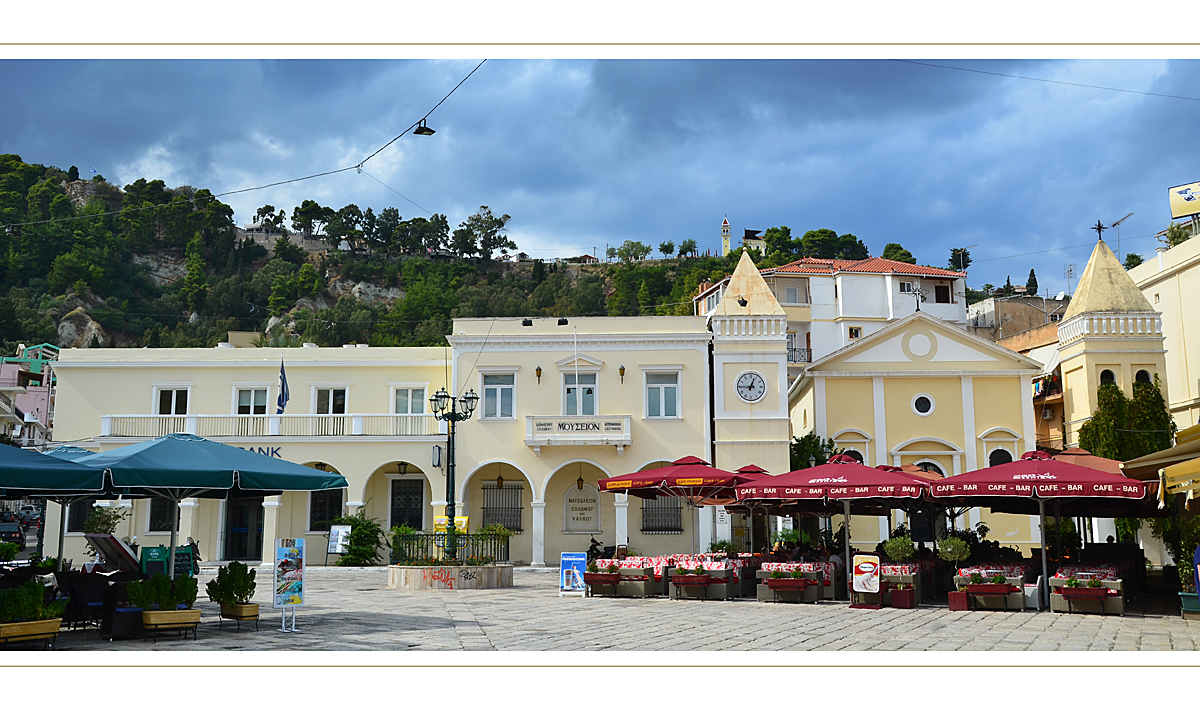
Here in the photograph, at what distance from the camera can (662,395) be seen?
28.9 metres

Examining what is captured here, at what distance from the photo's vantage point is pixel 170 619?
10.4 metres

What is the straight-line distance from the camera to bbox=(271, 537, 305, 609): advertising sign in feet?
36.8

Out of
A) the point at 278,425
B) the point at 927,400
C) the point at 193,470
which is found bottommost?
the point at 193,470

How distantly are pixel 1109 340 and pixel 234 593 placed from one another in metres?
26.4

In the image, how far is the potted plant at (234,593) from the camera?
37.9 ft

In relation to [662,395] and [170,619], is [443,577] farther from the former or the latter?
[662,395]

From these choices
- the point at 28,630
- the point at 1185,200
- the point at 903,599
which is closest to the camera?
the point at 28,630

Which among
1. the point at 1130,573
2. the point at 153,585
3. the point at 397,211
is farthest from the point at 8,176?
the point at 1130,573

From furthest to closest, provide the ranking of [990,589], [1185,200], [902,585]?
[1185,200] → [902,585] → [990,589]

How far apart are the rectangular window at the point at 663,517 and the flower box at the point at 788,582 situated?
12.5 meters

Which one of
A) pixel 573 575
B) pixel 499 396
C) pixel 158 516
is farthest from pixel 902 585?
pixel 158 516

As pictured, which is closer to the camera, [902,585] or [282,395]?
[902,585]

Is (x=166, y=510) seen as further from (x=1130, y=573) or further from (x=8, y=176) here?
(x=8, y=176)

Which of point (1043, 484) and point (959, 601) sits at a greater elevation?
point (1043, 484)
